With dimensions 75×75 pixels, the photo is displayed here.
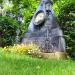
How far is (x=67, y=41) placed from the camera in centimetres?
1631

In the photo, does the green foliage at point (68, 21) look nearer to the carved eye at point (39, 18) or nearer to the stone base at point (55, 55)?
the stone base at point (55, 55)

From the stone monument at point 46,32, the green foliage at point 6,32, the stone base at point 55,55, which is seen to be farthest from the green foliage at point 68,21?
the green foliage at point 6,32

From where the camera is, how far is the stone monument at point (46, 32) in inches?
576

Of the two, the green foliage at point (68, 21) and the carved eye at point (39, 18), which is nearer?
the carved eye at point (39, 18)

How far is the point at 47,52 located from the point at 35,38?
52.0 inches

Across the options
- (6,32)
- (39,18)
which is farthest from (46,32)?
(6,32)

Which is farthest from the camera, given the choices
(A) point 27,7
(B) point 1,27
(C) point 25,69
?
(A) point 27,7

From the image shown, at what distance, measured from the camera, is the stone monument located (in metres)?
14.6

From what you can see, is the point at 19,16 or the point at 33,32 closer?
the point at 33,32

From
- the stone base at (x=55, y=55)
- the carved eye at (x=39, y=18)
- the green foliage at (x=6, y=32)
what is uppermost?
the carved eye at (x=39, y=18)

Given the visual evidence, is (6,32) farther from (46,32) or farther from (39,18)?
(46,32)

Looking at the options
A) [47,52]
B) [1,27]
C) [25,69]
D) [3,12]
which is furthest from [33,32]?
[3,12]

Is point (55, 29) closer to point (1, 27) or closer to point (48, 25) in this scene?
point (48, 25)

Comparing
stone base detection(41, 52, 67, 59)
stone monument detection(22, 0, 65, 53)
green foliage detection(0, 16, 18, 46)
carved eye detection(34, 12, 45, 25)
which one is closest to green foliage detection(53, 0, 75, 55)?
stone monument detection(22, 0, 65, 53)
